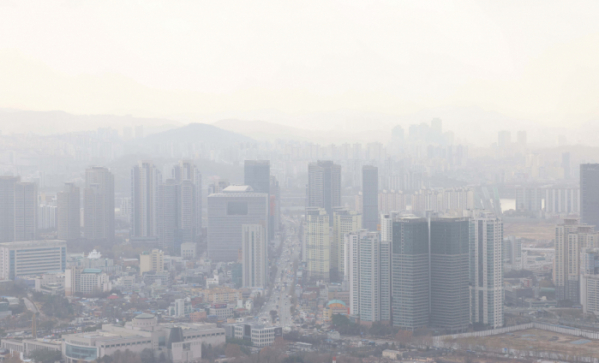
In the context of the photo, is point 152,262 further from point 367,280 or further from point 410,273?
point 410,273

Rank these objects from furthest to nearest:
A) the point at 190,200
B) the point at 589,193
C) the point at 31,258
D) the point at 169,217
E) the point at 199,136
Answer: the point at 199,136
the point at 190,200
the point at 169,217
the point at 589,193
the point at 31,258

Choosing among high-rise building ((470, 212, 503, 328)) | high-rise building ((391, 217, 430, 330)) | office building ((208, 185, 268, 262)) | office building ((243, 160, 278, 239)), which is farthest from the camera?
office building ((243, 160, 278, 239))

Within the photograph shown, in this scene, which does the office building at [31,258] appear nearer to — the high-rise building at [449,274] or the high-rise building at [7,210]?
the high-rise building at [7,210]

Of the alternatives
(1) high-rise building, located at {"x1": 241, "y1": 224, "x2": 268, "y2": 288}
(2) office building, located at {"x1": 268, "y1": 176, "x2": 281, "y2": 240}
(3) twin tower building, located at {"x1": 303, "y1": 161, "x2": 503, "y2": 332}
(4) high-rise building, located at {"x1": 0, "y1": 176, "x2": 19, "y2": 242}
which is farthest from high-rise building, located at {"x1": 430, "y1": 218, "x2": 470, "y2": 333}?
(4) high-rise building, located at {"x1": 0, "y1": 176, "x2": 19, "y2": 242}

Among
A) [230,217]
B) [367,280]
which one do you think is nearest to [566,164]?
[230,217]

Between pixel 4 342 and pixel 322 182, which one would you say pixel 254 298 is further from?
pixel 322 182

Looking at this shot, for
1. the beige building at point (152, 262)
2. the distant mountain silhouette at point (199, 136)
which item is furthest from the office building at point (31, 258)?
the distant mountain silhouette at point (199, 136)

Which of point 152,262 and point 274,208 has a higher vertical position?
point 274,208

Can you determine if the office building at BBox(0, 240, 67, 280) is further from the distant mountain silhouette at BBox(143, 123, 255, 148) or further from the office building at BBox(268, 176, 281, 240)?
the distant mountain silhouette at BBox(143, 123, 255, 148)
